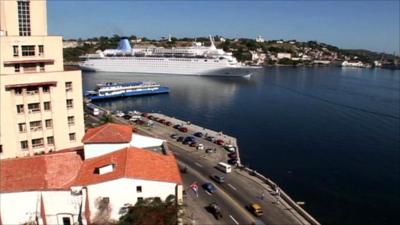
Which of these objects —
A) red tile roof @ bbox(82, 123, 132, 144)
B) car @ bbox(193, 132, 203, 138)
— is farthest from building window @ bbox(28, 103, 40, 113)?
car @ bbox(193, 132, 203, 138)

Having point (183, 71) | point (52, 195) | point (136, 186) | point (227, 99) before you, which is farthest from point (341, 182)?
point (183, 71)

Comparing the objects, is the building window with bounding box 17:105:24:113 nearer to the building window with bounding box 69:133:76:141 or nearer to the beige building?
the beige building

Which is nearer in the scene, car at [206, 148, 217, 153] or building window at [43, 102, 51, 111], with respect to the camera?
building window at [43, 102, 51, 111]

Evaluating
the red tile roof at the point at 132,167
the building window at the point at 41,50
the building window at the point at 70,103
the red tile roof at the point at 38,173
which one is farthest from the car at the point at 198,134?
the red tile roof at the point at 38,173

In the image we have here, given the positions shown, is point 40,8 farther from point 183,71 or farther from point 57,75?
point 183,71

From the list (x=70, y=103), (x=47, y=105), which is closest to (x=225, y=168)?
(x=70, y=103)

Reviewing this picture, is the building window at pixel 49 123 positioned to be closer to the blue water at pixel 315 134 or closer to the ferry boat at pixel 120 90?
the blue water at pixel 315 134
